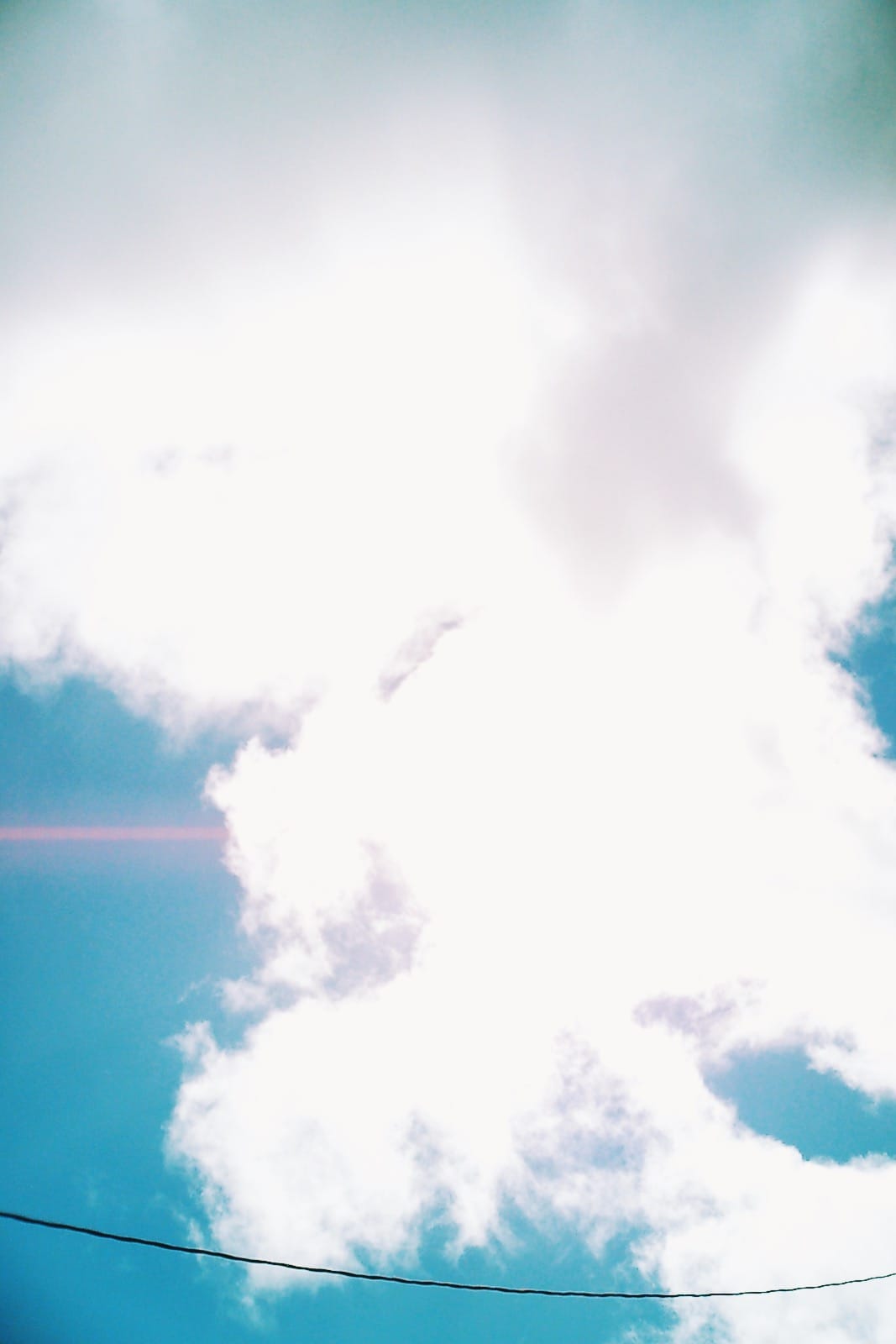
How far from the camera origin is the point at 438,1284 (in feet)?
15.1

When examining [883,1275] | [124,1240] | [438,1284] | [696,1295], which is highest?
[124,1240]

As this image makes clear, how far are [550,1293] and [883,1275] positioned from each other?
17.7 feet

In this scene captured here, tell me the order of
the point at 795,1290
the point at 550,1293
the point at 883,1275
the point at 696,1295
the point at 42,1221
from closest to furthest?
the point at 42,1221 < the point at 550,1293 < the point at 696,1295 < the point at 795,1290 < the point at 883,1275

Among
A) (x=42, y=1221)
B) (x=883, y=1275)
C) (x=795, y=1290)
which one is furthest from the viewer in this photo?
(x=883, y=1275)

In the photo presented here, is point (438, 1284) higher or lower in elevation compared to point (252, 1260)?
lower

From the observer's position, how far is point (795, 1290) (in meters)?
6.41

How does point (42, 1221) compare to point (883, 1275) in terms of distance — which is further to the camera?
point (883, 1275)

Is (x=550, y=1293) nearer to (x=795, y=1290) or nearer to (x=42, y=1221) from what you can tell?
(x=795, y=1290)

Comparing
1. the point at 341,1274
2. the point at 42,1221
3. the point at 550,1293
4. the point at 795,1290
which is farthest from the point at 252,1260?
the point at 795,1290

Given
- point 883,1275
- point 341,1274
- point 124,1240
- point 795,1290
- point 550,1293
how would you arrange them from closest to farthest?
point 124,1240
point 341,1274
point 550,1293
point 795,1290
point 883,1275

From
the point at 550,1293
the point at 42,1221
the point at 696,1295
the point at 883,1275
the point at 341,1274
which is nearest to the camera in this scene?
the point at 42,1221

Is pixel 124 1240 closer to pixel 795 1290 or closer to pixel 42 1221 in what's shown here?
pixel 42 1221

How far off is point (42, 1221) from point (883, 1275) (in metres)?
9.87

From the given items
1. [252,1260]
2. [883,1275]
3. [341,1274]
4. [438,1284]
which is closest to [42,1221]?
[252,1260]
